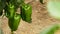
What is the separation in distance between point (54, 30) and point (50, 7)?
2 cm

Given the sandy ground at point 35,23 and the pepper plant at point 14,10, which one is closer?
the pepper plant at point 14,10

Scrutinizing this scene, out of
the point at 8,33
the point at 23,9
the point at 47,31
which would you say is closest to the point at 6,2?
the point at 23,9

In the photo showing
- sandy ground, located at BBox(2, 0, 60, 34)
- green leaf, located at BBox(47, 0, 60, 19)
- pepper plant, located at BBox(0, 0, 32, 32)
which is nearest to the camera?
green leaf, located at BBox(47, 0, 60, 19)

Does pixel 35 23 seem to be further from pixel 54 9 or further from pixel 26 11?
pixel 54 9

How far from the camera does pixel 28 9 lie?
1.00m

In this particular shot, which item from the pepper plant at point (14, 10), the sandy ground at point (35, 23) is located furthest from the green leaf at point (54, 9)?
the sandy ground at point (35, 23)

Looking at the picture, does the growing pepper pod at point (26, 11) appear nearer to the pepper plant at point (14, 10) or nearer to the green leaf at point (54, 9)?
the pepper plant at point (14, 10)

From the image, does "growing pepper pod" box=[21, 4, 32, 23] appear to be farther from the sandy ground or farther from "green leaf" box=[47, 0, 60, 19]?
the sandy ground

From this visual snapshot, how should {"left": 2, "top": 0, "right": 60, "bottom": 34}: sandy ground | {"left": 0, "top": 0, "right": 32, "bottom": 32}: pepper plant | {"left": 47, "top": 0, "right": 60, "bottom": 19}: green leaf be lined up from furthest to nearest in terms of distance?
{"left": 2, "top": 0, "right": 60, "bottom": 34}: sandy ground, {"left": 0, "top": 0, "right": 32, "bottom": 32}: pepper plant, {"left": 47, "top": 0, "right": 60, "bottom": 19}: green leaf

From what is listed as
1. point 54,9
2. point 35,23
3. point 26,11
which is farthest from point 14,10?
point 35,23

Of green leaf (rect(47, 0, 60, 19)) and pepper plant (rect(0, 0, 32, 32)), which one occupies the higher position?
green leaf (rect(47, 0, 60, 19))

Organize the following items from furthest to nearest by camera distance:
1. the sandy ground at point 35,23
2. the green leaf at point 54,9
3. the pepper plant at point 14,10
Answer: the sandy ground at point 35,23 < the pepper plant at point 14,10 < the green leaf at point 54,9

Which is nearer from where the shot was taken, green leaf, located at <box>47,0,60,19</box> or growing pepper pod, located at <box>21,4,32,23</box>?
green leaf, located at <box>47,0,60,19</box>

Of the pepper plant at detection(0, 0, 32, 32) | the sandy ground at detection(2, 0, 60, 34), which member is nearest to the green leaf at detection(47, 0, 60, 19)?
the pepper plant at detection(0, 0, 32, 32)
